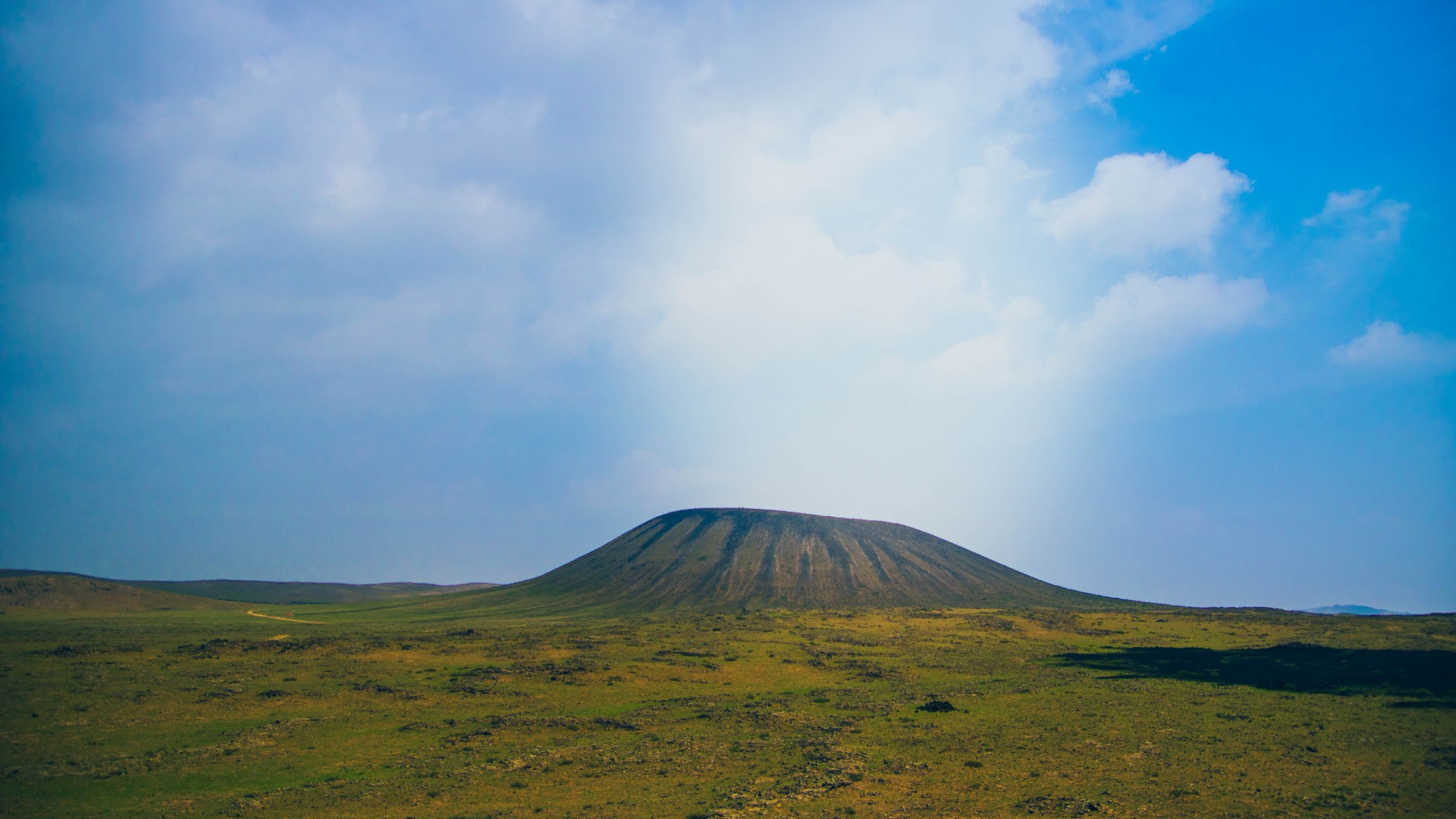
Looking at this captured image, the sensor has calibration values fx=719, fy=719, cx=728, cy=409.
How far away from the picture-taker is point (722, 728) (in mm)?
41062

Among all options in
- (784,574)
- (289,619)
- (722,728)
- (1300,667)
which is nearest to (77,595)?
(289,619)

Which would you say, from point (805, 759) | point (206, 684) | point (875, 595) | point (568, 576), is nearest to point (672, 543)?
point (568, 576)

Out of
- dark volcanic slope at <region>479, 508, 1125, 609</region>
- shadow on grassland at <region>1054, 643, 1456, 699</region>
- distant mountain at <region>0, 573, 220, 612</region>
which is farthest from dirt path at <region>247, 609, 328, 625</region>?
shadow on grassland at <region>1054, 643, 1456, 699</region>

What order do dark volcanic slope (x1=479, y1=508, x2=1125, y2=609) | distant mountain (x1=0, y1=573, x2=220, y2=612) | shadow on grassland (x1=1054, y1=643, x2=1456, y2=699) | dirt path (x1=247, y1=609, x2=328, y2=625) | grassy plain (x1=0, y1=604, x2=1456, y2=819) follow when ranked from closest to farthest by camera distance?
grassy plain (x1=0, y1=604, x2=1456, y2=819), shadow on grassland (x1=1054, y1=643, x2=1456, y2=699), dirt path (x1=247, y1=609, x2=328, y2=625), distant mountain (x1=0, y1=573, x2=220, y2=612), dark volcanic slope (x1=479, y1=508, x2=1125, y2=609)

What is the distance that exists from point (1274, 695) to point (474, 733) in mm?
50767

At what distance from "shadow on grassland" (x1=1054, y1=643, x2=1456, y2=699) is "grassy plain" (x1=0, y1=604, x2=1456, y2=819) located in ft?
1.30

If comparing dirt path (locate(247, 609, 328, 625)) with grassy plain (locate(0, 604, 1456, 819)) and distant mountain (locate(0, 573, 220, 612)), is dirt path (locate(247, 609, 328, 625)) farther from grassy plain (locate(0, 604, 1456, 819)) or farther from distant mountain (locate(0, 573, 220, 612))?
grassy plain (locate(0, 604, 1456, 819))

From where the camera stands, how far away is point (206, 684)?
50188 millimetres

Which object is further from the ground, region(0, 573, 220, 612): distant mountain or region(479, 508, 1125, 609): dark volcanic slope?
region(479, 508, 1125, 609): dark volcanic slope

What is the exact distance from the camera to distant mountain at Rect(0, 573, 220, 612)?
12238 cm

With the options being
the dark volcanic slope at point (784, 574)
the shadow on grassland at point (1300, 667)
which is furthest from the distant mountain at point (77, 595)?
the shadow on grassland at point (1300, 667)

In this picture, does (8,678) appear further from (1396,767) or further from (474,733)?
(1396,767)

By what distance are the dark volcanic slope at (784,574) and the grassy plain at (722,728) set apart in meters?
73.7

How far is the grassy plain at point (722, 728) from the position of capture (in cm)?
2852
